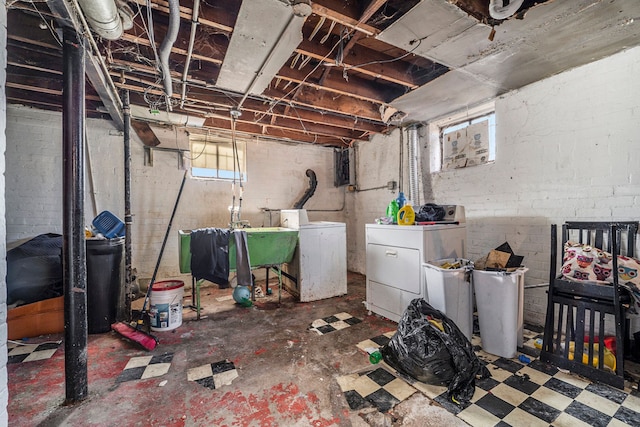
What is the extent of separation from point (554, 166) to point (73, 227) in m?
3.80

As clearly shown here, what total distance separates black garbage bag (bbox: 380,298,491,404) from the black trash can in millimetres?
2703

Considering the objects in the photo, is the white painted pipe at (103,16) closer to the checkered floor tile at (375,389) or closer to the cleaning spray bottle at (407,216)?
the cleaning spray bottle at (407,216)

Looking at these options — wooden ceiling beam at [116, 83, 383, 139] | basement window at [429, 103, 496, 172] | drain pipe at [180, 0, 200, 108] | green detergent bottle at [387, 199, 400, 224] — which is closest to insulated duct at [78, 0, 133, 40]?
drain pipe at [180, 0, 200, 108]

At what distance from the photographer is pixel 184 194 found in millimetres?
3912

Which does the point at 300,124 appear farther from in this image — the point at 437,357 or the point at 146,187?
the point at 437,357

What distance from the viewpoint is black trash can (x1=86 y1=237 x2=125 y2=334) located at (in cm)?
249

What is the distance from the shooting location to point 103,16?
Result: 1507mm

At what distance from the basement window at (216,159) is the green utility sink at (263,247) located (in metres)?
1.32

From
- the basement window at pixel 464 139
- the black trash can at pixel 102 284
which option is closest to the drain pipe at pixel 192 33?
the black trash can at pixel 102 284

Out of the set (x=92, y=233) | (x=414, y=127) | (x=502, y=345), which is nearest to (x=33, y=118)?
(x=92, y=233)

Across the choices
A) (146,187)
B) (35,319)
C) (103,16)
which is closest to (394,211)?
(103,16)

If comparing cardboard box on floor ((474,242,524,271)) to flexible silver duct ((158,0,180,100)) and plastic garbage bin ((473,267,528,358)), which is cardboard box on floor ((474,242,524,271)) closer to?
plastic garbage bin ((473,267,528,358))

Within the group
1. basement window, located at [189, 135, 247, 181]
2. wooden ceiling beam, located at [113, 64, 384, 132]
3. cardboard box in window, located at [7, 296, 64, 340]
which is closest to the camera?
cardboard box in window, located at [7, 296, 64, 340]

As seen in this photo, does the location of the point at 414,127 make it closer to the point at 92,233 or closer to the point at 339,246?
the point at 339,246
